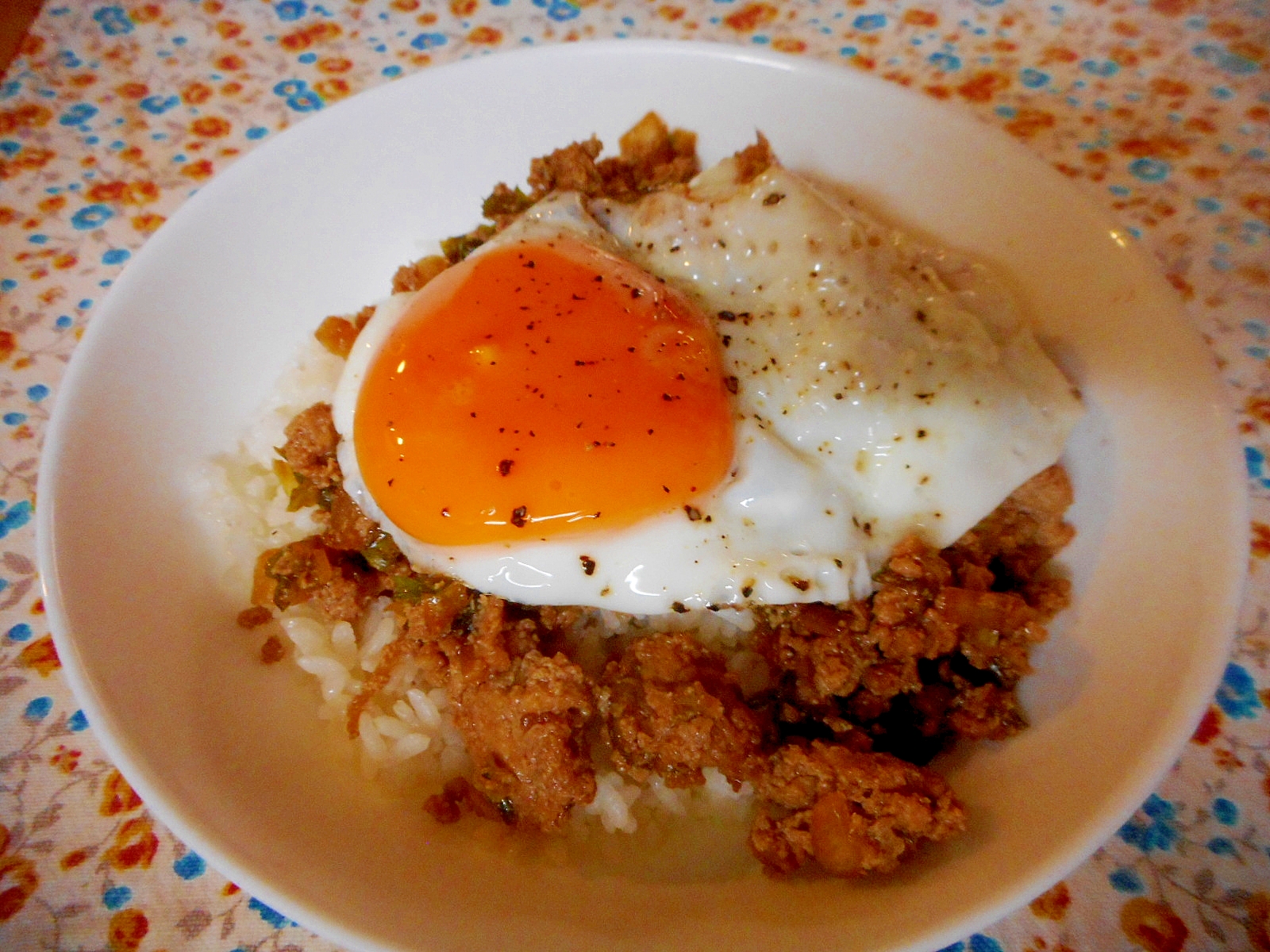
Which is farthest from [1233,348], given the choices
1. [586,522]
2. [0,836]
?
[0,836]

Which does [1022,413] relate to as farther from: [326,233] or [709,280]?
[326,233]

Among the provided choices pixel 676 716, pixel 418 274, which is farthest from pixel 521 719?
pixel 418 274

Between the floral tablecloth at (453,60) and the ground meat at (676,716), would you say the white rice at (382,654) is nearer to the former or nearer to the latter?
the ground meat at (676,716)

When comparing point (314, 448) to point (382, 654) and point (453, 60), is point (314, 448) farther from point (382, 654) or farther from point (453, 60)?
point (453, 60)

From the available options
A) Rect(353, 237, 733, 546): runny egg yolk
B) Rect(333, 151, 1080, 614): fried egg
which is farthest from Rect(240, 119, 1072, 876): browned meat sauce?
Rect(353, 237, 733, 546): runny egg yolk

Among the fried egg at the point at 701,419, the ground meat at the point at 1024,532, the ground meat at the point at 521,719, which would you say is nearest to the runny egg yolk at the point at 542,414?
the fried egg at the point at 701,419

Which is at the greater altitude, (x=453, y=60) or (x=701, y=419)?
(x=453, y=60)

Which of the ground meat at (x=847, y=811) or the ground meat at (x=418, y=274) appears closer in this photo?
the ground meat at (x=847, y=811)
